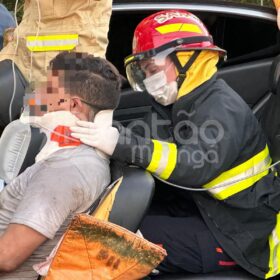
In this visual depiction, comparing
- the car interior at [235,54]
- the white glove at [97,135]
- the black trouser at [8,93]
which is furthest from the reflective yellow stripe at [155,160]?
the car interior at [235,54]

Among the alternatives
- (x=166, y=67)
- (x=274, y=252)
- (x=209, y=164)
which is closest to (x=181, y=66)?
(x=166, y=67)

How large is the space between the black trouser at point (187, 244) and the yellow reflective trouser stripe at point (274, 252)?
0.14 metres

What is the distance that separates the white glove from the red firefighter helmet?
445 millimetres

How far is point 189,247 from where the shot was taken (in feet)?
8.18

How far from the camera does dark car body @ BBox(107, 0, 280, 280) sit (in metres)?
3.54

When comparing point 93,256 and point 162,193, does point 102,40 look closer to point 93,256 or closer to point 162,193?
point 162,193

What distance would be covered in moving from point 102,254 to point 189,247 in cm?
60

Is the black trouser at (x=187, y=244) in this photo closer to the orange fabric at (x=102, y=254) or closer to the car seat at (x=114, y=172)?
the car seat at (x=114, y=172)

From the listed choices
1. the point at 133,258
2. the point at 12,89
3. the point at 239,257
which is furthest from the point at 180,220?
the point at 12,89

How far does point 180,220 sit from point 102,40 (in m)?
1.14

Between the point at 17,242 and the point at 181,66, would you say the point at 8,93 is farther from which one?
the point at 17,242

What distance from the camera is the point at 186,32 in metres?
2.53

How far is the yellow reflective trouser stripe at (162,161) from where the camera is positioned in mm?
2289

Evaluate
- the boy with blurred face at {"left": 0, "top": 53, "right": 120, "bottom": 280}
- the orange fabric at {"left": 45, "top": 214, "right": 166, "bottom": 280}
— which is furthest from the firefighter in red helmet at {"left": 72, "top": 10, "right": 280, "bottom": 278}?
the orange fabric at {"left": 45, "top": 214, "right": 166, "bottom": 280}
